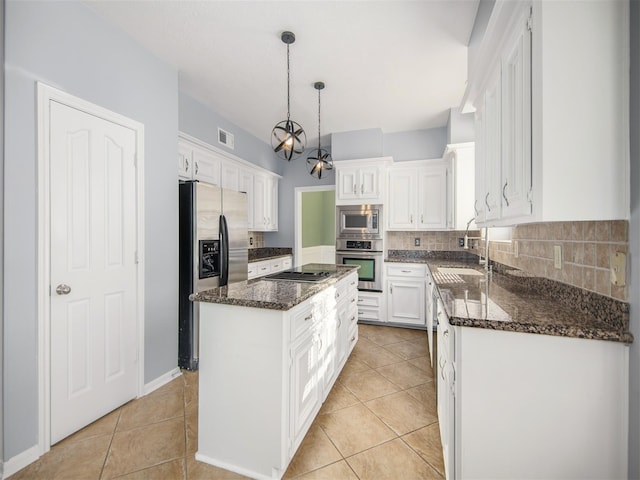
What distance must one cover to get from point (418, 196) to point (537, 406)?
11.2ft

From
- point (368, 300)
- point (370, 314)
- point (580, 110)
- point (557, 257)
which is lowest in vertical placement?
point (370, 314)

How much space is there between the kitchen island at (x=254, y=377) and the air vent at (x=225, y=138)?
9.09ft

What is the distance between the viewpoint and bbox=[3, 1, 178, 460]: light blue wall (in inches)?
65.4

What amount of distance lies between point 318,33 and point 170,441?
120 inches

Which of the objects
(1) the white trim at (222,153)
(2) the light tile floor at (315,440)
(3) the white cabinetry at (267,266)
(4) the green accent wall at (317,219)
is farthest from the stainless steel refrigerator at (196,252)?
(4) the green accent wall at (317,219)

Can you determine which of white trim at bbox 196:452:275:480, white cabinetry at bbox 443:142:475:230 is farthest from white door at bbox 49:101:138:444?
white cabinetry at bbox 443:142:475:230

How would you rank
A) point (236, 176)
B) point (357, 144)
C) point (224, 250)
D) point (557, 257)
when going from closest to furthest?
point (557, 257), point (224, 250), point (236, 176), point (357, 144)

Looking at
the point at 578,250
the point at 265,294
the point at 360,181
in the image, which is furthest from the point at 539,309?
the point at 360,181

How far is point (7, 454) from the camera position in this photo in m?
1.63

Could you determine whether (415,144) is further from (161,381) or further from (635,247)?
(161,381)

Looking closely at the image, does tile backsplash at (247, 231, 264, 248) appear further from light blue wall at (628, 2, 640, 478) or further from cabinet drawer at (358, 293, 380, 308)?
light blue wall at (628, 2, 640, 478)

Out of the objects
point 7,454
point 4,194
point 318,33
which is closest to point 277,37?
point 318,33

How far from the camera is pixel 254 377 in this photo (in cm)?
159

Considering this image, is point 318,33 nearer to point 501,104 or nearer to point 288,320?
point 501,104
